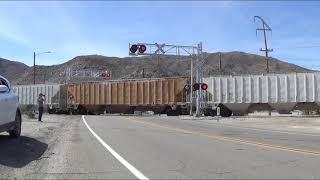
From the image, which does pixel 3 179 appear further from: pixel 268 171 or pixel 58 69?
pixel 58 69

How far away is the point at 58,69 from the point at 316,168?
155255mm

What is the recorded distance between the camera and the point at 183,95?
171 feet

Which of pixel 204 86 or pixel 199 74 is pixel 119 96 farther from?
pixel 204 86

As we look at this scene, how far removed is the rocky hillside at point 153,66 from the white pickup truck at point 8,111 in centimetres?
12430

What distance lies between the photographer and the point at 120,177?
10477 mm

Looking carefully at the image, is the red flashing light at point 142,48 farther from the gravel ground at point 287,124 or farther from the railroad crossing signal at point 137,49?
the gravel ground at point 287,124

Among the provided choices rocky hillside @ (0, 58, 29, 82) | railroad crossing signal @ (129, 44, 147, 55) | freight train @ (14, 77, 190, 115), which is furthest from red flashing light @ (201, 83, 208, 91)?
rocky hillside @ (0, 58, 29, 82)

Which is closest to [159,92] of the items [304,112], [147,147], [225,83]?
[225,83]

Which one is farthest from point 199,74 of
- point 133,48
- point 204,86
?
point 133,48

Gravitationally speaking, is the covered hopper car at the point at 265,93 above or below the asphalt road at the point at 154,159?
above

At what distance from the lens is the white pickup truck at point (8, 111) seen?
14.9 m

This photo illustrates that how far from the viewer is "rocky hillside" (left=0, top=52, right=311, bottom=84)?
15191cm

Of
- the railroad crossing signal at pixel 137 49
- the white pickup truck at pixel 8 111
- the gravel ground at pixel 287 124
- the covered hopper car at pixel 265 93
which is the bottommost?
the gravel ground at pixel 287 124

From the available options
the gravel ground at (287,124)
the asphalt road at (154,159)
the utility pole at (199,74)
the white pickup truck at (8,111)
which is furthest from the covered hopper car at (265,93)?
the white pickup truck at (8,111)
